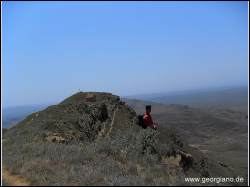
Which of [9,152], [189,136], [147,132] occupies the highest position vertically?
[147,132]

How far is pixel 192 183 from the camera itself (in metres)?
3.56

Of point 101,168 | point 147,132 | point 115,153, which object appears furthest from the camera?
point 147,132

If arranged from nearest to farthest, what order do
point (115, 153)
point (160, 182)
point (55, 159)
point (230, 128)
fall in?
point (160, 182)
point (55, 159)
point (115, 153)
point (230, 128)

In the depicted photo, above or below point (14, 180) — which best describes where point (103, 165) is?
above

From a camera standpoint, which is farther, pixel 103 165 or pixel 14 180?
pixel 103 165

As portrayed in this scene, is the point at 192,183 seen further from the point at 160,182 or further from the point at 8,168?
the point at 8,168

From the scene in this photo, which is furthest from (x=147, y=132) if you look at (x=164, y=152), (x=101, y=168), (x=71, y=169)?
(x=71, y=169)

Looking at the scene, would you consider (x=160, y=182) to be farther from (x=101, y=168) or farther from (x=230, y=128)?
(x=230, y=128)

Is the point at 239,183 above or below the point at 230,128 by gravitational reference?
above

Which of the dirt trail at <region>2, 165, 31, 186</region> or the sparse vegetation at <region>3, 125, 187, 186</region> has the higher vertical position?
the sparse vegetation at <region>3, 125, 187, 186</region>

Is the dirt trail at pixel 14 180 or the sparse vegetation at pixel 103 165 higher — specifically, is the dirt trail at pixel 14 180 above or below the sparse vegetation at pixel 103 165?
below

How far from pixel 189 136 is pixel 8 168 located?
5422 centimetres

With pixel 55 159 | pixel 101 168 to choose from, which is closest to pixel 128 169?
pixel 101 168

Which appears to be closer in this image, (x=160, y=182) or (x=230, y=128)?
(x=160, y=182)
